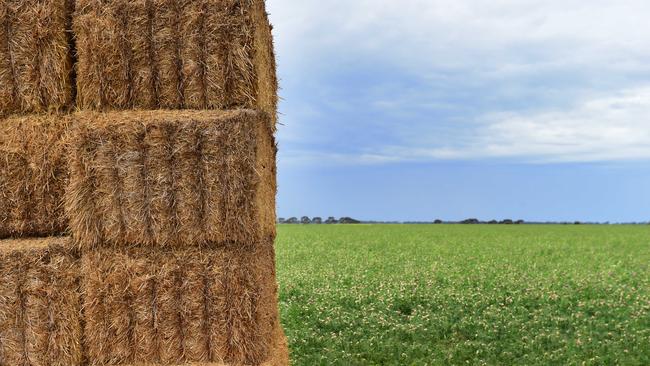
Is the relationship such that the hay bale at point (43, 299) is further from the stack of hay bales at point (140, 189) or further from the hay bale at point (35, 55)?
the hay bale at point (35, 55)

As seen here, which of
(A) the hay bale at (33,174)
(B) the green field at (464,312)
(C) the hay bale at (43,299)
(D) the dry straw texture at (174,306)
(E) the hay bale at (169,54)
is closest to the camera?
(D) the dry straw texture at (174,306)

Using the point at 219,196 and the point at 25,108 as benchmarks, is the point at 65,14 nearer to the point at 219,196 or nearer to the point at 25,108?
the point at 25,108

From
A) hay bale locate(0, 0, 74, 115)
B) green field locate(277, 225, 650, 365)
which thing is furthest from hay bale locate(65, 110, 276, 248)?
green field locate(277, 225, 650, 365)

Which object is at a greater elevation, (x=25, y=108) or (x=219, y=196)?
(x=25, y=108)

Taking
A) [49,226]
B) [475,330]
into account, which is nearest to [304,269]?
[475,330]

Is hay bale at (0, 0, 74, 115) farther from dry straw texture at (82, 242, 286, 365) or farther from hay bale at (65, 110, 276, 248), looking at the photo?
dry straw texture at (82, 242, 286, 365)

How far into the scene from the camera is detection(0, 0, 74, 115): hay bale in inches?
296

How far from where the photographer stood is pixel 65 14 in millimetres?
7551

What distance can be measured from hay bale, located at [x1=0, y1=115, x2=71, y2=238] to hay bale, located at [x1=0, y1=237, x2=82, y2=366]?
286 millimetres

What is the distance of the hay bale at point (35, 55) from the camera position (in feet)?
24.6

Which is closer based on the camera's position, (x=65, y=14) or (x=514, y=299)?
(x=65, y=14)

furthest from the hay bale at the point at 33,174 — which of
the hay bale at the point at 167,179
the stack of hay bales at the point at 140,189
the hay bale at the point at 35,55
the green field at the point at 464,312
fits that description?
the green field at the point at 464,312

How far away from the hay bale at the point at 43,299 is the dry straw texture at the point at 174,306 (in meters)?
0.26

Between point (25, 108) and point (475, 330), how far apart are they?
8958 millimetres
